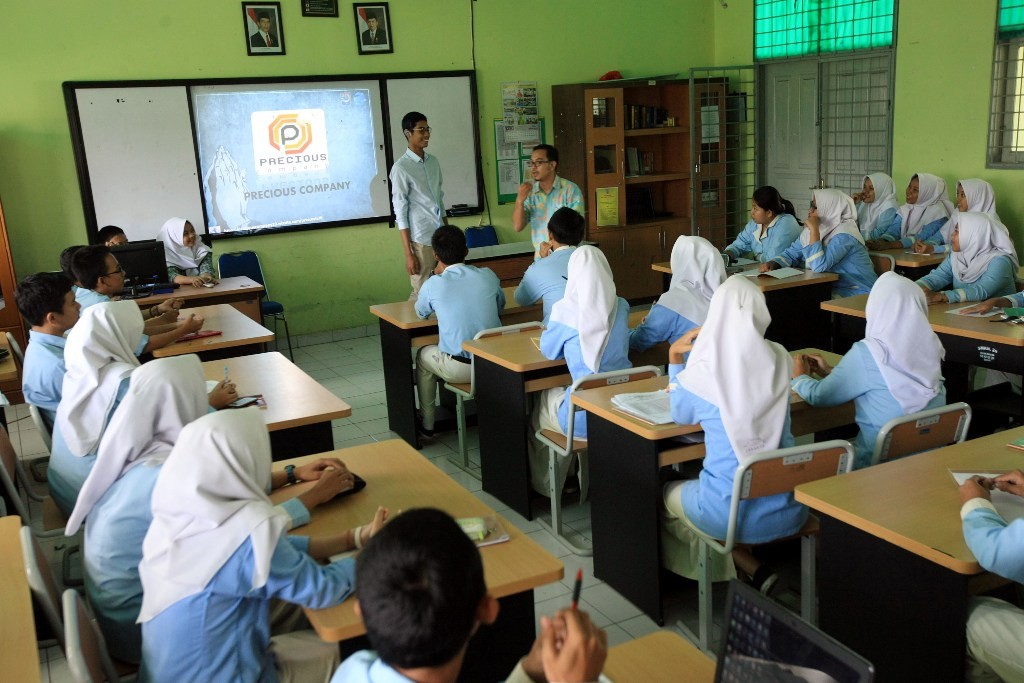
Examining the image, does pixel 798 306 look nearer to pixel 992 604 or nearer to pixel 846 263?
pixel 846 263

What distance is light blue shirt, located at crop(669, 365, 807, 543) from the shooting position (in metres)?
2.89

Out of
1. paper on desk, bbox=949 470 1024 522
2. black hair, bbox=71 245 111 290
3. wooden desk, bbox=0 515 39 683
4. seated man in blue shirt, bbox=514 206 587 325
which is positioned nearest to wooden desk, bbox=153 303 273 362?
black hair, bbox=71 245 111 290

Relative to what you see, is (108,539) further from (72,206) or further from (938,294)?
(72,206)

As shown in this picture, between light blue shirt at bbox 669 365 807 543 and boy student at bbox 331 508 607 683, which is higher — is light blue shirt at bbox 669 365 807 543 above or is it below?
below

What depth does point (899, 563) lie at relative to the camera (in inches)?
91.7

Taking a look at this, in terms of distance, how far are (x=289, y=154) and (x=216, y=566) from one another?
6.12 meters

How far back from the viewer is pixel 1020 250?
7.00m

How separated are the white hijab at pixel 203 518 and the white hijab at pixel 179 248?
5.00m

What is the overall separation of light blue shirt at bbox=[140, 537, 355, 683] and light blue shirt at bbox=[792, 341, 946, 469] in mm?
1933

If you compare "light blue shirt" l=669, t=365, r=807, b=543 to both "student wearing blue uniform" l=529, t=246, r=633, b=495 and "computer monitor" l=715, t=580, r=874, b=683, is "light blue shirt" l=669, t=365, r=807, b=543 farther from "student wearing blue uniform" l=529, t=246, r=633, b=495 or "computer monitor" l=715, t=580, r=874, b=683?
"computer monitor" l=715, t=580, r=874, b=683

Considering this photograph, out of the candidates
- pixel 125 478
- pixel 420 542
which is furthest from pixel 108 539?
pixel 420 542

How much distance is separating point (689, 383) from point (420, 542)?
171 cm

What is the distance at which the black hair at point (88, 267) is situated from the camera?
4.88 m

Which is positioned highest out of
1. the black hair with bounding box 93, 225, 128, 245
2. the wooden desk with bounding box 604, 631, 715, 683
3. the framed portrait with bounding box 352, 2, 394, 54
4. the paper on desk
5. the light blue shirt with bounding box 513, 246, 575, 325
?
the framed portrait with bounding box 352, 2, 394, 54
